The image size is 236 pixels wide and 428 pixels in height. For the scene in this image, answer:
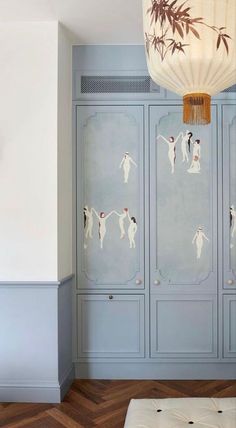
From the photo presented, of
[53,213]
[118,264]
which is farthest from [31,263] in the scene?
[118,264]

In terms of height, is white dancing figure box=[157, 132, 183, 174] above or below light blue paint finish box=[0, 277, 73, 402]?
above

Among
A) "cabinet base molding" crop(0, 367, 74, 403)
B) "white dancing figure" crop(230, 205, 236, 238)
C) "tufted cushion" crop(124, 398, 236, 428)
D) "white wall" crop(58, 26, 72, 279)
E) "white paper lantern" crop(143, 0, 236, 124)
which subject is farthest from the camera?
"white dancing figure" crop(230, 205, 236, 238)

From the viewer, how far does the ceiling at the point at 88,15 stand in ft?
8.66

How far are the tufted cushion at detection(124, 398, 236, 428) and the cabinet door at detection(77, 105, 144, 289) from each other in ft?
4.72

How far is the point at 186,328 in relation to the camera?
3.26m

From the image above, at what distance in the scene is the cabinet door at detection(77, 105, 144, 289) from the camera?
10.8 feet

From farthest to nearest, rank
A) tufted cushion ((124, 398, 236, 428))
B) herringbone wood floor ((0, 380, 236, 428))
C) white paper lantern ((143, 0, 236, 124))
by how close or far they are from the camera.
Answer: herringbone wood floor ((0, 380, 236, 428)) → tufted cushion ((124, 398, 236, 428)) → white paper lantern ((143, 0, 236, 124))

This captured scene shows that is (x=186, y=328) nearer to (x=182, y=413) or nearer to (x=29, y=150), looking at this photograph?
(x=182, y=413)

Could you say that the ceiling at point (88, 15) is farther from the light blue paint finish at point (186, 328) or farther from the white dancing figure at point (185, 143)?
the light blue paint finish at point (186, 328)

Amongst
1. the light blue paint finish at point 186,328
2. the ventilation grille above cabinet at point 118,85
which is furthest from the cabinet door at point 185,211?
the ventilation grille above cabinet at point 118,85

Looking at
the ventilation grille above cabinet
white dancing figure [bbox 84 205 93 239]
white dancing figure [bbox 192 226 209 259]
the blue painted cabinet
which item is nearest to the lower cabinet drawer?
the blue painted cabinet

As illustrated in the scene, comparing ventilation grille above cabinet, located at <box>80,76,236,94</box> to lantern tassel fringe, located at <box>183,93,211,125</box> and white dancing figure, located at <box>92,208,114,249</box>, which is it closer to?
white dancing figure, located at <box>92,208,114,249</box>

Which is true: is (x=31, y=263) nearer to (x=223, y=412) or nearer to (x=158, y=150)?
(x=158, y=150)

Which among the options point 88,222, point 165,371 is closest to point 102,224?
point 88,222
